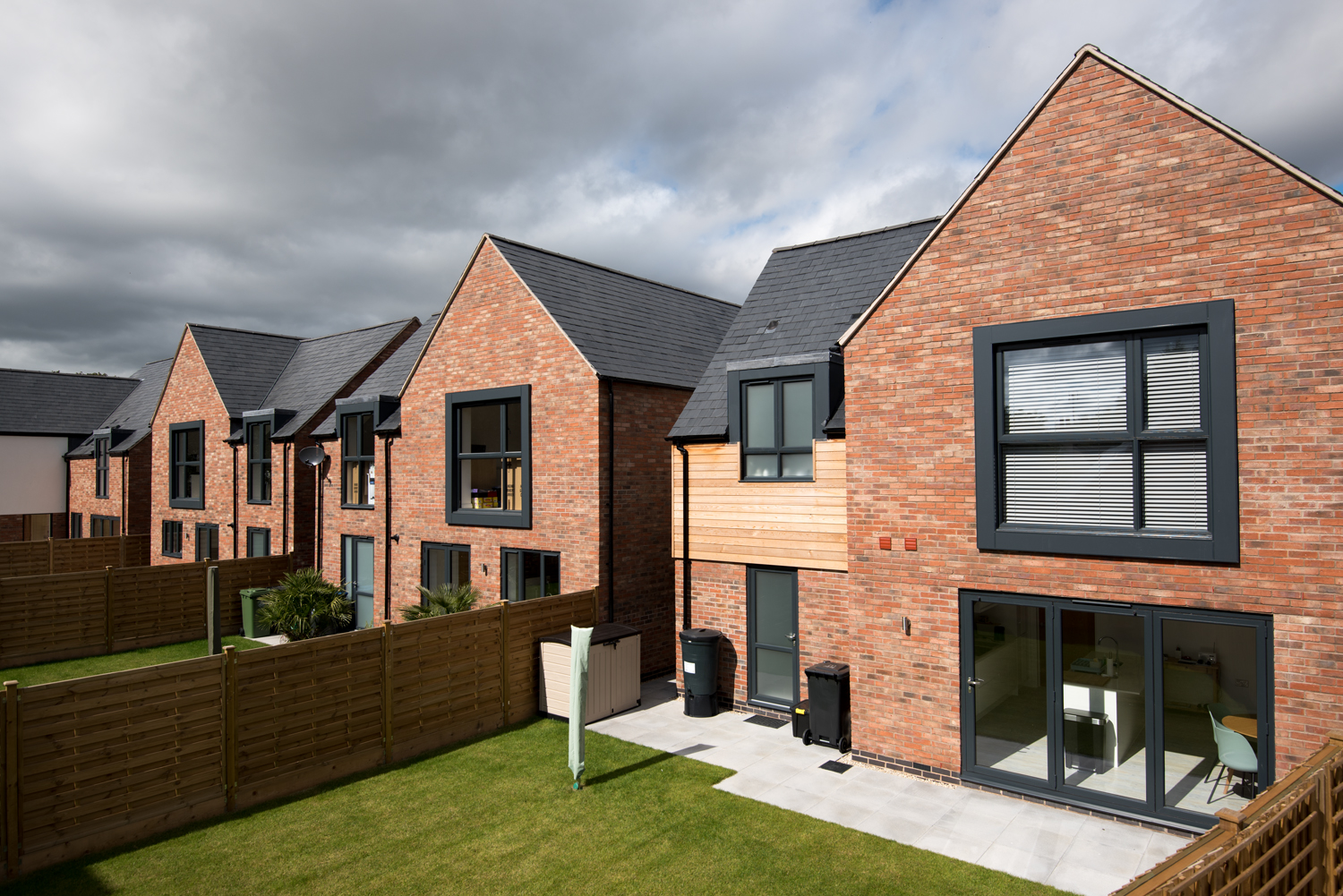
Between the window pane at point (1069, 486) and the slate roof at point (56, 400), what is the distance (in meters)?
38.7

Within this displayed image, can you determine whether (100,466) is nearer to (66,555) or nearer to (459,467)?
(66,555)

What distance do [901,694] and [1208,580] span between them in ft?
11.4

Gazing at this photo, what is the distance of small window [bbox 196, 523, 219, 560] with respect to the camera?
74.2 ft

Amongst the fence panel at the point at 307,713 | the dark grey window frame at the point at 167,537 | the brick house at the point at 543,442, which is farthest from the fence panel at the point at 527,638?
the dark grey window frame at the point at 167,537

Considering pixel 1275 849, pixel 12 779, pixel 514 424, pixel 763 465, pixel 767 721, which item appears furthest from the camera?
pixel 514 424

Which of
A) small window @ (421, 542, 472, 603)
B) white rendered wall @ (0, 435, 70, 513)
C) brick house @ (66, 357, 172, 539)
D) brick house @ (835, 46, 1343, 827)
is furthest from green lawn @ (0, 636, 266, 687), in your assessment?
white rendered wall @ (0, 435, 70, 513)

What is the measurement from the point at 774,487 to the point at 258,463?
16.8m

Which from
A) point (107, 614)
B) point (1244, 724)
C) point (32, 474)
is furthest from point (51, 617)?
point (32, 474)

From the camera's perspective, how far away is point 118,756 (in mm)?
7176

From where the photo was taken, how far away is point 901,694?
8883 mm

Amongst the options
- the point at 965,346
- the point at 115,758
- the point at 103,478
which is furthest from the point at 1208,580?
the point at 103,478

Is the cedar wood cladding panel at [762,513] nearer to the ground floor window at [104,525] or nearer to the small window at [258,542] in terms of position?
the small window at [258,542]

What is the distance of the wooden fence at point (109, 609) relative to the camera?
15.2 metres

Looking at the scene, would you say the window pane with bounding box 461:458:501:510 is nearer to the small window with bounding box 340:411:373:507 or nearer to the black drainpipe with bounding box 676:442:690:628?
the small window with bounding box 340:411:373:507
